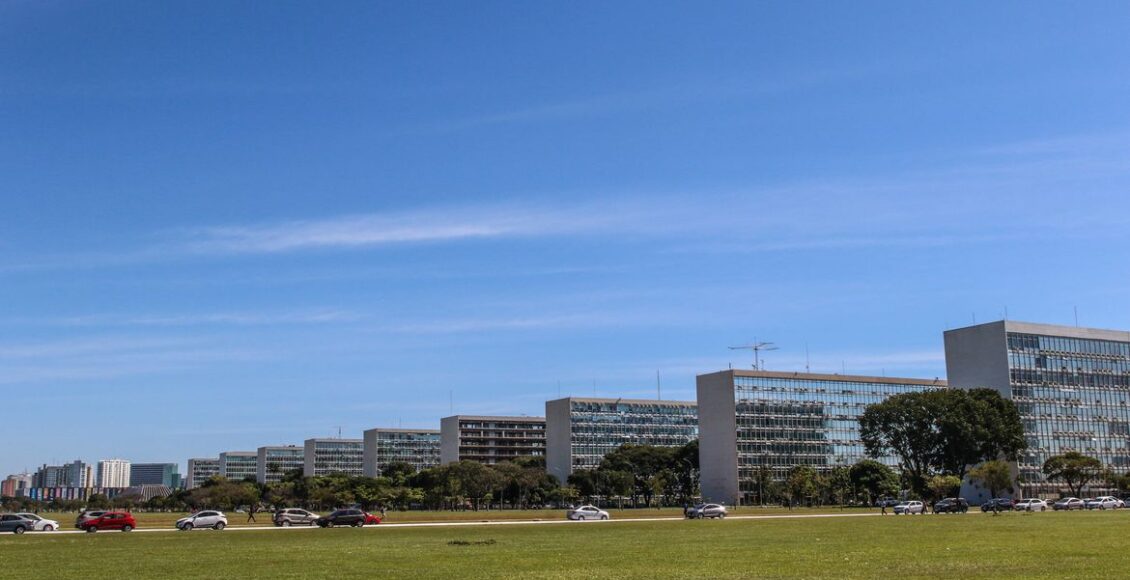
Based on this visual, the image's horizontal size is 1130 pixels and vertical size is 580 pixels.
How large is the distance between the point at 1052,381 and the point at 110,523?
13928 cm

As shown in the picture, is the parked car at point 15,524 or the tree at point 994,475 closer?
the parked car at point 15,524

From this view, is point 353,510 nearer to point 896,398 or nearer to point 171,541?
point 171,541

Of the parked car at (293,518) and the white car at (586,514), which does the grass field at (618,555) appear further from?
the white car at (586,514)

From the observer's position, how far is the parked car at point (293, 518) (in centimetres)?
8775

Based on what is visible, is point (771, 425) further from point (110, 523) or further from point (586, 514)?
point (110, 523)

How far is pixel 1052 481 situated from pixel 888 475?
24112mm

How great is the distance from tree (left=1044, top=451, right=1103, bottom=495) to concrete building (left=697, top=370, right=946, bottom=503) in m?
33.9

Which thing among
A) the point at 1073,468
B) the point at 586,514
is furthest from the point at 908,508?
the point at 1073,468

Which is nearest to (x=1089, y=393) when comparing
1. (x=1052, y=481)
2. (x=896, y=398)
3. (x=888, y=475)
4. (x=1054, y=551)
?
(x=1052, y=481)

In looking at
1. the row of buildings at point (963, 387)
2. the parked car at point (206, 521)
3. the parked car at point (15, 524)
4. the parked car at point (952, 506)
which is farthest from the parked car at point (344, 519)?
the row of buildings at point (963, 387)

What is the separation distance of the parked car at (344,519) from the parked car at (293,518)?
19.5ft

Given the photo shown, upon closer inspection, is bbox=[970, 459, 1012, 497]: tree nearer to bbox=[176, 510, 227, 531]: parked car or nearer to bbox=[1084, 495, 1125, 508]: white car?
bbox=[1084, 495, 1125, 508]: white car

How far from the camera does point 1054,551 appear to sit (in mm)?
37750

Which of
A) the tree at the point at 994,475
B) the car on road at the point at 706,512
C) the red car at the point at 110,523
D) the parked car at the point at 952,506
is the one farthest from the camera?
the tree at the point at 994,475
